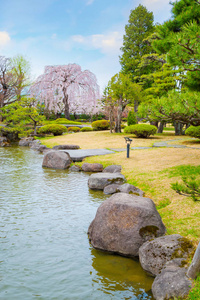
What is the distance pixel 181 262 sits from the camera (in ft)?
12.0

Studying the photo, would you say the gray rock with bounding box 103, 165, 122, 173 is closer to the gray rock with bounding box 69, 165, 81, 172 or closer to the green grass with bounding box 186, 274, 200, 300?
the gray rock with bounding box 69, 165, 81, 172

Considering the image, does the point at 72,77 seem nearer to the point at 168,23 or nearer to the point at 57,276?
the point at 168,23

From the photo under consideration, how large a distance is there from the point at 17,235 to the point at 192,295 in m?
3.41

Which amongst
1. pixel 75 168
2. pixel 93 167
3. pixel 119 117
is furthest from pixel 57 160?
pixel 119 117

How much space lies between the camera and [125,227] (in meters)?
4.42

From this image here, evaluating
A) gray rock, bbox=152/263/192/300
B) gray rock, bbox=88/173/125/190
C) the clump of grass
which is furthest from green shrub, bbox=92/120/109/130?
gray rock, bbox=152/263/192/300

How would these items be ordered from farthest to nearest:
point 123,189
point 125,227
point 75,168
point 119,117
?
point 119,117
point 75,168
point 123,189
point 125,227

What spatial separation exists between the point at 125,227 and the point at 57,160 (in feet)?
25.7

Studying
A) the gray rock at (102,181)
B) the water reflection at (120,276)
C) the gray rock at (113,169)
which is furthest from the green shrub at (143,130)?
the water reflection at (120,276)

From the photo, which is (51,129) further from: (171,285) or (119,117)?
(171,285)

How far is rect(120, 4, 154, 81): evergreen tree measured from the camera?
1291 inches

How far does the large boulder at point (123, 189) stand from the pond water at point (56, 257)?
1.92ft

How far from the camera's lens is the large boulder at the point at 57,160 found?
11.7 metres

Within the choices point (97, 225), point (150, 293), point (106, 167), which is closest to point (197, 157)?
point (106, 167)
